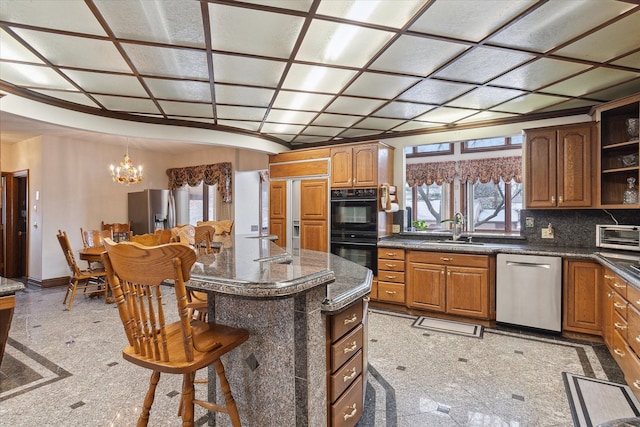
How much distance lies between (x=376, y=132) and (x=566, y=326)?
345 centimetres

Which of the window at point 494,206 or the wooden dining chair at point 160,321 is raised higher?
the window at point 494,206

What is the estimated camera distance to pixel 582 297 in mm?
3268

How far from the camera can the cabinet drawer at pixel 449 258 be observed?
3744 mm

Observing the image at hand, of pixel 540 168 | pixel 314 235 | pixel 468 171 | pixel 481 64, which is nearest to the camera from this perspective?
pixel 481 64

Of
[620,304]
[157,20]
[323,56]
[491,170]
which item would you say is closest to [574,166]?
[620,304]

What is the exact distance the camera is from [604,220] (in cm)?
363

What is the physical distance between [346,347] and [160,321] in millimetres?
938

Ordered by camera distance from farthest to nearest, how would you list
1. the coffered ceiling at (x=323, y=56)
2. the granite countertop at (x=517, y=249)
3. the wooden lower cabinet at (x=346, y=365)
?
the granite countertop at (x=517, y=249), the coffered ceiling at (x=323, y=56), the wooden lower cabinet at (x=346, y=365)

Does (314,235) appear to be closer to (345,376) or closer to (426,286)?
(426,286)

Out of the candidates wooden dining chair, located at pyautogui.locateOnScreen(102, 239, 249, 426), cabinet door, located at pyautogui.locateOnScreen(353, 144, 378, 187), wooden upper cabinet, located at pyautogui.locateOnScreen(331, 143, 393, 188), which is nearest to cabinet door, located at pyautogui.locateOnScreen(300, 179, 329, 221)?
wooden upper cabinet, located at pyautogui.locateOnScreen(331, 143, 393, 188)

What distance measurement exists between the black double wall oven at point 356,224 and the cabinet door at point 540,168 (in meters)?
1.83

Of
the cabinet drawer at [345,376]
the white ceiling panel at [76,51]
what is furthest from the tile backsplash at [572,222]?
the white ceiling panel at [76,51]

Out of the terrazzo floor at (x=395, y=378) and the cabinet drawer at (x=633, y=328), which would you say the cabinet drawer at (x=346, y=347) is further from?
the cabinet drawer at (x=633, y=328)

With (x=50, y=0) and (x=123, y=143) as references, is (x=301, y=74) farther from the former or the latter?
(x=123, y=143)
